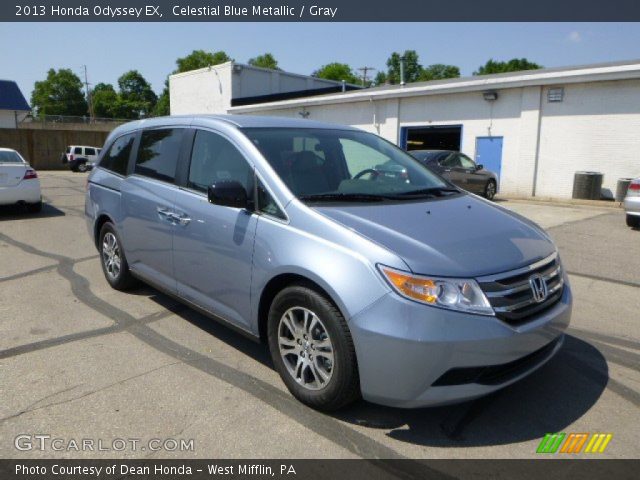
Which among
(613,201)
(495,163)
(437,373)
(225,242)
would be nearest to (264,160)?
(225,242)

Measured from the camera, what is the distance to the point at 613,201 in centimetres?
1512

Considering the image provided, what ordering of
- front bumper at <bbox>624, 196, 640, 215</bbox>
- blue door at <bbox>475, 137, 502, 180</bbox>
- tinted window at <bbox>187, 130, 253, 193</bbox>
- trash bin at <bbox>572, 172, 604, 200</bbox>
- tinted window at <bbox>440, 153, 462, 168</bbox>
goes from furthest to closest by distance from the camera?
blue door at <bbox>475, 137, 502, 180</bbox>, trash bin at <bbox>572, 172, 604, 200</bbox>, tinted window at <bbox>440, 153, 462, 168</bbox>, front bumper at <bbox>624, 196, 640, 215</bbox>, tinted window at <bbox>187, 130, 253, 193</bbox>

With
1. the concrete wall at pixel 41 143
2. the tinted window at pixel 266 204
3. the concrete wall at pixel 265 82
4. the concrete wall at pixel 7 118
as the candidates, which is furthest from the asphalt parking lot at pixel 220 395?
the concrete wall at pixel 7 118

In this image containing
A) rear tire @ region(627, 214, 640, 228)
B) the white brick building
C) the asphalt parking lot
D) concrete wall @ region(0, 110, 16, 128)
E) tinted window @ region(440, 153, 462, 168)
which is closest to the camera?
the asphalt parking lot

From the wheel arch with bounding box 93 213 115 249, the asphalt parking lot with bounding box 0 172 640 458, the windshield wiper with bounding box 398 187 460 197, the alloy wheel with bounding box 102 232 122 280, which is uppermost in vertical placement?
the windshield wiper with bounding box 398 187 460 197

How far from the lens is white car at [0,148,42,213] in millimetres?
10672

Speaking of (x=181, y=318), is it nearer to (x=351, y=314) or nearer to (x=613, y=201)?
(x=351, y=314)

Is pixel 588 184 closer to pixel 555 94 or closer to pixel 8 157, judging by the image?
pixel 555 94

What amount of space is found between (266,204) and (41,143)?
119 ft

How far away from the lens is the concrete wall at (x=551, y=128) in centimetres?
1505

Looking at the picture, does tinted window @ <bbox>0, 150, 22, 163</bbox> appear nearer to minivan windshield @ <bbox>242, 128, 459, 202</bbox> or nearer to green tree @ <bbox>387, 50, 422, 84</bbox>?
minivan windshield @ <bbox>242, 128, 459, 202</bbox>

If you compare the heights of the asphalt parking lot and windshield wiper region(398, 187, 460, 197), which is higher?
windshield wiper region(398, 187, 460, 197)

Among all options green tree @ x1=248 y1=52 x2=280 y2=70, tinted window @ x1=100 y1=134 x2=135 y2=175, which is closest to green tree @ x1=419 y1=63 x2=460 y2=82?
green tree @ x1=248 y1=52 x2=280 y2=70

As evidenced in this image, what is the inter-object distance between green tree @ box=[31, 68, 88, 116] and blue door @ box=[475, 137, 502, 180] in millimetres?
99960
